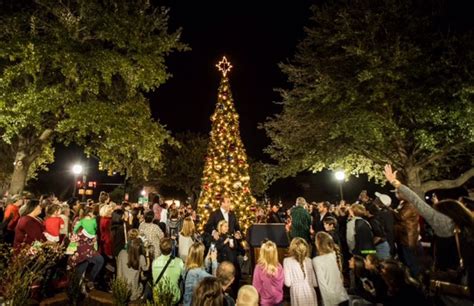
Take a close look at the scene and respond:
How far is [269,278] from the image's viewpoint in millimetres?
5344

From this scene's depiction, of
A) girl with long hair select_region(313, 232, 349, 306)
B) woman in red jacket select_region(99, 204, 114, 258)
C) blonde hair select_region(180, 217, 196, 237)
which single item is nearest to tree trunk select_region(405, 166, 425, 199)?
blonde hair select_region(180, 217, 196, 237)

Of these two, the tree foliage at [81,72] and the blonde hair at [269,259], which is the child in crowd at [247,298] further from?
the tree foliage at [81,72]

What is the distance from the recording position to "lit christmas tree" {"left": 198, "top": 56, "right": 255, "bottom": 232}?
43.9ft

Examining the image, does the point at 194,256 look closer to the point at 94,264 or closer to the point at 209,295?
the point at 209,295

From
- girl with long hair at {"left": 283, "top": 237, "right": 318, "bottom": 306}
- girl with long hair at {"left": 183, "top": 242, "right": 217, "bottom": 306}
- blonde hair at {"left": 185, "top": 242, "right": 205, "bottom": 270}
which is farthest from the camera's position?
girl with long hair at {"left": 283, "top": 237, "right": 318, "bottom": 306}

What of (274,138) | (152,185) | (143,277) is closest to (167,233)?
(143,277)

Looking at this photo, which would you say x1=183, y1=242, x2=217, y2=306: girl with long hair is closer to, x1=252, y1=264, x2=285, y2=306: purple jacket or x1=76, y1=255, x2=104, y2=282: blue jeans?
x1=252, y1=264, x2=285, y2=306: purple jacket

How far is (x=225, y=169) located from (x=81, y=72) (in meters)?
6.64

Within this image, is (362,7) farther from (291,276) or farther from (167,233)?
(291,276)

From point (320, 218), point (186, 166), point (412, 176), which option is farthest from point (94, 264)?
point (186, 166)

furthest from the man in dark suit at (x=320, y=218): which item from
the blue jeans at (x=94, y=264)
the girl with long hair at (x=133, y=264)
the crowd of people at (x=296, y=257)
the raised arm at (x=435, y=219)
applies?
the raised arm at (x=435, y=219)

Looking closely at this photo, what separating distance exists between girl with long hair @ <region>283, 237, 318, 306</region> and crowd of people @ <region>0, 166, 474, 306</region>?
0.02 metres

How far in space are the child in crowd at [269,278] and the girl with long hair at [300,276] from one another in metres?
0.16

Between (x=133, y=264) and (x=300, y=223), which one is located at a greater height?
(x=300, y=223)
